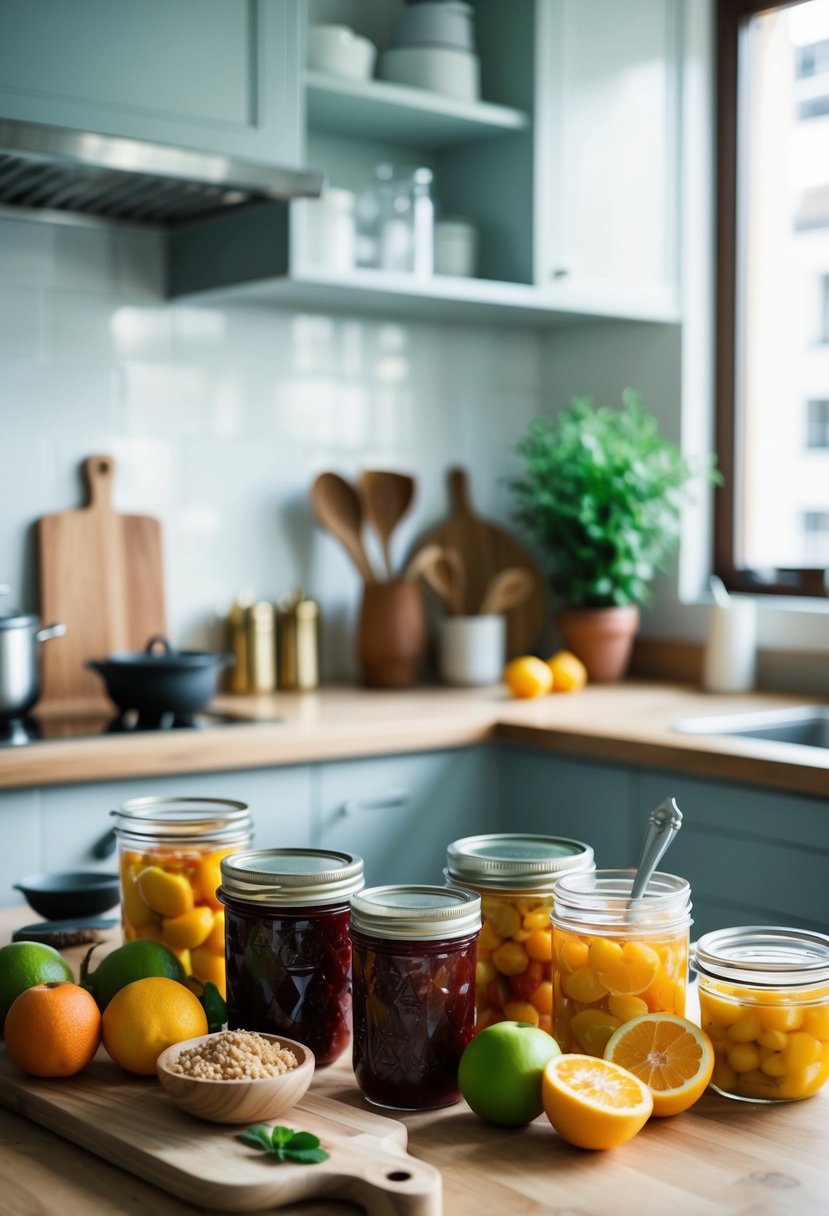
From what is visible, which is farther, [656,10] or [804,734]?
[656,10]

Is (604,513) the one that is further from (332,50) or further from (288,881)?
(288,881)

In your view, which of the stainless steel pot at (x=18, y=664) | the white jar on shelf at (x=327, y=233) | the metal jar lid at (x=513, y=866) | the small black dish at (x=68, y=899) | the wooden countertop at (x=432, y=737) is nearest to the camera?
the metal jar lid at (x=513, y=866)

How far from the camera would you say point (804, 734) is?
9.59ft

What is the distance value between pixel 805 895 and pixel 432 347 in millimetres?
1679

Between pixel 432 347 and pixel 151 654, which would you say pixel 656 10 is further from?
pixel 151 654

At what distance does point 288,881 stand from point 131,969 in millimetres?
157

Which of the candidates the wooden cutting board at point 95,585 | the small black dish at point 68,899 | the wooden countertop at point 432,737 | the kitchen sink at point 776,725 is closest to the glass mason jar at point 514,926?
the small black dish at point 68,899

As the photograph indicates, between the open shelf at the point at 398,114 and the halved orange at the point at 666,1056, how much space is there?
7.21ft

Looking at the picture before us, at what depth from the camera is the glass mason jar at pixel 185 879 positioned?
122 cm

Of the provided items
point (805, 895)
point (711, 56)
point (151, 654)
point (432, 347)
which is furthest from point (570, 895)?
point (711, 56)

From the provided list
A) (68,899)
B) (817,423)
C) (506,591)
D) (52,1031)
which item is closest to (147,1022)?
(52,1031)

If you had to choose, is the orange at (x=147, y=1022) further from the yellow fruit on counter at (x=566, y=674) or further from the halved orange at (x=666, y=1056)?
the yellow fruit on counter at (x=566, y=674)

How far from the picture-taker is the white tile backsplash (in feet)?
9.42

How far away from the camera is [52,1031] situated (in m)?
1.05
